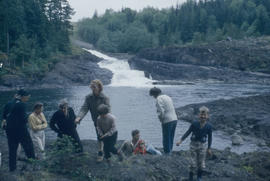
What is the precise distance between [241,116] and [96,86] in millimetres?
17621

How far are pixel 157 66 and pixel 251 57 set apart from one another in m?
19.3

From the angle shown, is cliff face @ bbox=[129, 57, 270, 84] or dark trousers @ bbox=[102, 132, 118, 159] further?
cliff face @ bbox=[129, 57, 270, 84]

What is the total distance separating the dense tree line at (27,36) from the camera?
56.1 m

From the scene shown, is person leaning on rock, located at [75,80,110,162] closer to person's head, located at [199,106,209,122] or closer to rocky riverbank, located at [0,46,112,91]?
person's head, located at [199,106,209,122]

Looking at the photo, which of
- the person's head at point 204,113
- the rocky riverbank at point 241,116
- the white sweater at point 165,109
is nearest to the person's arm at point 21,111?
the white sweater at point 165,109

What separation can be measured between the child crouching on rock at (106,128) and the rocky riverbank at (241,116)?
11.4 meters

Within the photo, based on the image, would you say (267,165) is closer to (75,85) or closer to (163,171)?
(163,171)

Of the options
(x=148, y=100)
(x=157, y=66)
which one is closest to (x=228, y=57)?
(x=157, y=66)

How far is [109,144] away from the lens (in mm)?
7582

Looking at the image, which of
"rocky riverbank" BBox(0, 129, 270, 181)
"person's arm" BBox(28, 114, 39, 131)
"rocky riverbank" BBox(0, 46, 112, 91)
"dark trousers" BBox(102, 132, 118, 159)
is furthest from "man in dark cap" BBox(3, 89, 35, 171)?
"rocky riverbank" BBox(0, 46, 112, 91)

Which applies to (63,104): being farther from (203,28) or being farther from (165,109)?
(203,28)

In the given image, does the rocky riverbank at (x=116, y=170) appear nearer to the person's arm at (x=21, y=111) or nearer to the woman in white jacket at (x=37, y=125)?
the woman in white jacket at (x=37, y=125)

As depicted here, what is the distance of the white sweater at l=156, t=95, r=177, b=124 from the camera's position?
898 cm

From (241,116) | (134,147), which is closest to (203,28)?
(241,116)
